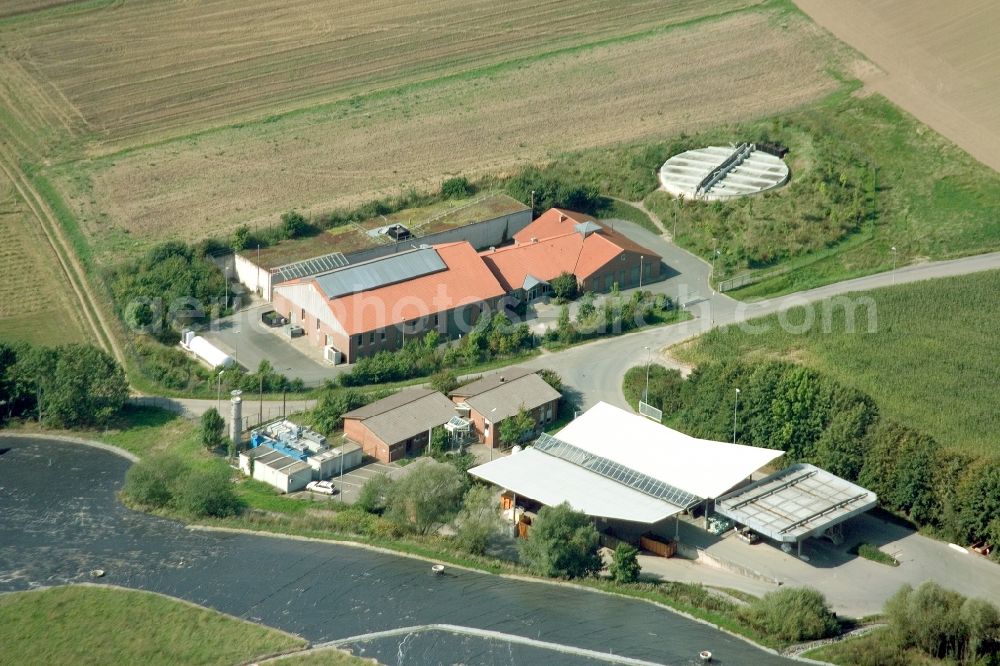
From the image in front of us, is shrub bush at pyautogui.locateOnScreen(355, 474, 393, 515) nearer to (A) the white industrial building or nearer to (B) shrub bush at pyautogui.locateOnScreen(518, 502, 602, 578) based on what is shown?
(B) shrub bush at pyautogui.locateOnScreen(518, 502, 602, 578)

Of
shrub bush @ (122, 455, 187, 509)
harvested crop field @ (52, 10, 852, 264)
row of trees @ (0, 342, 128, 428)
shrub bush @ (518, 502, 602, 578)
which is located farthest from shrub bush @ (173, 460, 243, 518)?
harvested crop field @ (52, 10, 852, 264)

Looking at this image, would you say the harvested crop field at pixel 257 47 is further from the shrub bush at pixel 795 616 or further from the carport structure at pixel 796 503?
the shrub bush at pixel 795 616

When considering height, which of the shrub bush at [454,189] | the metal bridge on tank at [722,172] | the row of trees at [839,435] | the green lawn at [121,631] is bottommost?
the green lawn at [121,631]

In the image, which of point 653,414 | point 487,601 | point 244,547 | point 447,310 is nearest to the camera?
point 487,601

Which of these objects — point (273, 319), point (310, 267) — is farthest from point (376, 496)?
point (310, 267)

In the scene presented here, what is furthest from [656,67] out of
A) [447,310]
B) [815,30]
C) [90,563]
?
[90,563]

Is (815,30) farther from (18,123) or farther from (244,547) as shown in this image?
(244,547)

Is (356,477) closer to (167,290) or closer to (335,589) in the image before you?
(335,589)

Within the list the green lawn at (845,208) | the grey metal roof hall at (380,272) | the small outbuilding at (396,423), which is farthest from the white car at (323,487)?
the green lawn at (845,208)
